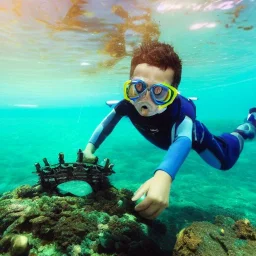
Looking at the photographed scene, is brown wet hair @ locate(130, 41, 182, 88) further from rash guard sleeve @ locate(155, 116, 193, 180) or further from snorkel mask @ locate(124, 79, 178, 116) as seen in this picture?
rash guard sleeve @ locate(155, 116, 193, 180)

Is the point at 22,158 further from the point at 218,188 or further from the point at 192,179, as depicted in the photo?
the point at 218,188

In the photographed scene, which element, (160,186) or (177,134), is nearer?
(160,186)

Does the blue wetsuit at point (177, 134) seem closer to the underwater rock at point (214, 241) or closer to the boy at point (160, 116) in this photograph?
the boy at point (160, 116)

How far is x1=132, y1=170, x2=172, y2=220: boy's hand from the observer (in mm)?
2314

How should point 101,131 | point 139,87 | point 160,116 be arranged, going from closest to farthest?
point 139,87, point 160,116, point 101,131

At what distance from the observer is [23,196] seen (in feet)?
16.5

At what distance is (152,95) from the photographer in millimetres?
3768

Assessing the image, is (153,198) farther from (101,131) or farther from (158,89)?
(101,131)

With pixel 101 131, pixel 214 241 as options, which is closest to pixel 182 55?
pixel 101 131

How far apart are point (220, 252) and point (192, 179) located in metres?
10.5

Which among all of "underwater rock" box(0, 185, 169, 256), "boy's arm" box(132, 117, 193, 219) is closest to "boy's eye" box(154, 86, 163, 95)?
"boy's arm" box(132, 117, 193, 219)

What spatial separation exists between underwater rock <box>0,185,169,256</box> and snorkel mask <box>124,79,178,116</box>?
88.4 inches

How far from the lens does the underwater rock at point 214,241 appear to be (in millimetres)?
3383

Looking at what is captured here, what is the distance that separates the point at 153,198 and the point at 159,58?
2.55 meters
